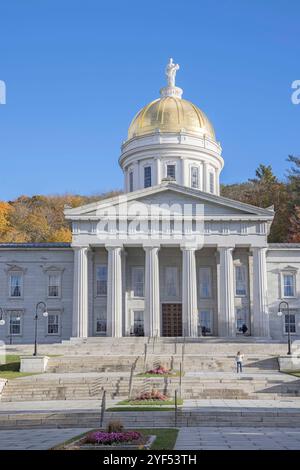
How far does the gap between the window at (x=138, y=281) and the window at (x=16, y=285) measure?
10.2m

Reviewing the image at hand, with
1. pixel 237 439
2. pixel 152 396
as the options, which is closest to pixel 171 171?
pixel 152 396

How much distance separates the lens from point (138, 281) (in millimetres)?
60969

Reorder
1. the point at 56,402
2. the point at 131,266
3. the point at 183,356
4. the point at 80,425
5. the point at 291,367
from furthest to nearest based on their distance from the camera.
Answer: the point at 131,266, the point at 183,356, the point at 291,367, the point at 56,402, the point at 80,425

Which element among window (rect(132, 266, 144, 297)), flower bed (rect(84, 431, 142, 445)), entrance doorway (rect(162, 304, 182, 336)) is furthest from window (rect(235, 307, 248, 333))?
flower bed (rect(84, 431, 142, 445))

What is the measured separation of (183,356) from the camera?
44875mm

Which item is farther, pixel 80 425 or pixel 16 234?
A: pixel 16 234

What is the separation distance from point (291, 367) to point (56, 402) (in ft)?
53.7

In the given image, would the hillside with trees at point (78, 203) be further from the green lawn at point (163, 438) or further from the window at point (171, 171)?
the green lawn at point (163, 438)

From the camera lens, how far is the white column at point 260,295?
2181 inches

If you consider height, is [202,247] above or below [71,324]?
above

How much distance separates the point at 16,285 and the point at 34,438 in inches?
1570

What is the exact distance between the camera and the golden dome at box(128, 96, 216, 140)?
67562 mm

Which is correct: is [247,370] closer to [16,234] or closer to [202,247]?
[202,247]
